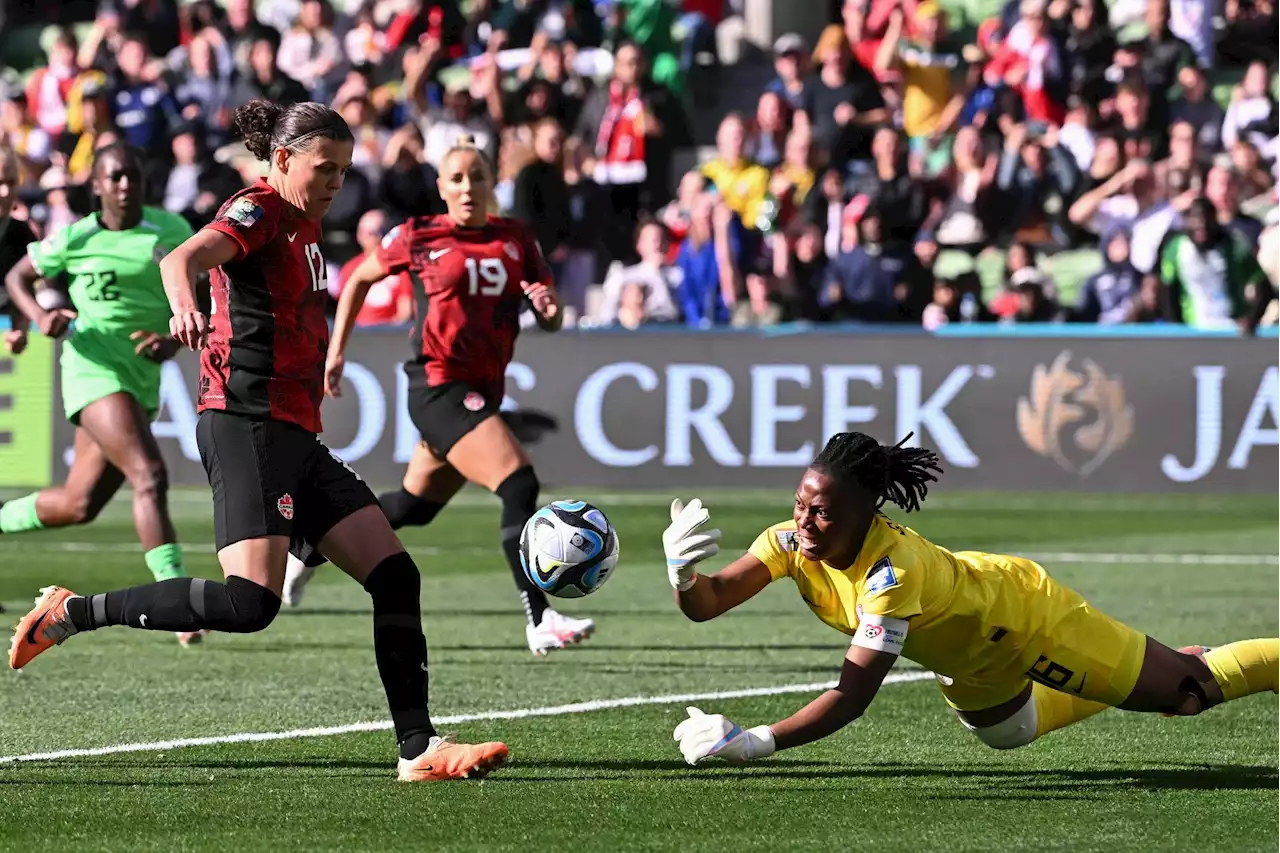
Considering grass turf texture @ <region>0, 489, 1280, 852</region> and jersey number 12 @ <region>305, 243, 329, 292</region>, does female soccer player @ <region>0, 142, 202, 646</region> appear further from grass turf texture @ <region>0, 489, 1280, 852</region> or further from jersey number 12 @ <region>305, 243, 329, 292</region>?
jersey number 12 @ <region>305, 243, 329, 292</region>

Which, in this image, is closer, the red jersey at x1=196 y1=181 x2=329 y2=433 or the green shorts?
the red jersey at x1=196 y1=181 x2=329 y2=433

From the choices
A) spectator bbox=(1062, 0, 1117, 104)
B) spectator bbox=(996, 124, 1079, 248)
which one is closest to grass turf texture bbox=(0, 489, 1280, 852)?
spectator bbox=(996, 124, 1079, 248)

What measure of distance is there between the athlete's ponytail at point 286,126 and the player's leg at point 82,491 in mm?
3842

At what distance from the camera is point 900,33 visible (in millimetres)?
21922

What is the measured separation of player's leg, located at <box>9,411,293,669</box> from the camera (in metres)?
6.53

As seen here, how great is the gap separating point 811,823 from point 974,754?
4.66ft

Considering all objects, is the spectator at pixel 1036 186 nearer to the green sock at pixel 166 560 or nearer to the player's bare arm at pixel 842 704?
the green sock at pixel 166 560

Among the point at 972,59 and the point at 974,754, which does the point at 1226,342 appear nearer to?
the point at 972,59

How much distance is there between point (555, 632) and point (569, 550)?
1.73 meters

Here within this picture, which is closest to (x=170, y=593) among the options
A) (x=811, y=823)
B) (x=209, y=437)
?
(x=209, y=437)

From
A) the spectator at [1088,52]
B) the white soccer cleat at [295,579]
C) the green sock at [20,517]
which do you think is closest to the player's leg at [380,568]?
the white soccer cleat at [295,579]

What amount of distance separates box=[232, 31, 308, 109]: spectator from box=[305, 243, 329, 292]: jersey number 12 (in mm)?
15754

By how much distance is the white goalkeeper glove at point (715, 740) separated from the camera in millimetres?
5793

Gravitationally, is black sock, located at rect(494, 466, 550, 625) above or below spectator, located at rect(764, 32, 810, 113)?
below
